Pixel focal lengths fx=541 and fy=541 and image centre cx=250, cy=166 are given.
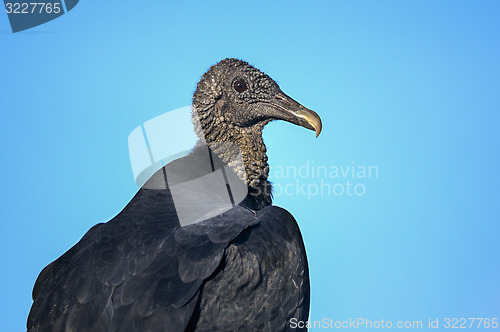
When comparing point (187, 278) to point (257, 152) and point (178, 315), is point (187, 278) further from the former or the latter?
point (257, 152)

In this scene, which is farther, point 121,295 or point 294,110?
point 294,110

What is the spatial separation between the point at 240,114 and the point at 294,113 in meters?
0.52

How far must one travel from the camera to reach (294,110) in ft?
15.3

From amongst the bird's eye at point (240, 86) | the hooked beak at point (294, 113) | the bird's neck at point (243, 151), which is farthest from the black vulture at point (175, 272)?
the bird's eye at point (240, 86)

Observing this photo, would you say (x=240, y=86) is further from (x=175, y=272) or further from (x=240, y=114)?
(x=175, y=272)

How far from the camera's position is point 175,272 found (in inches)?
133

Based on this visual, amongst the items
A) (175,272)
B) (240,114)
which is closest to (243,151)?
Answer: (240,114)

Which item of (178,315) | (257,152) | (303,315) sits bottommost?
(303,315)

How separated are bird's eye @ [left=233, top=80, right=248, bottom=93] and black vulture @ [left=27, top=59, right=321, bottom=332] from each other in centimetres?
71

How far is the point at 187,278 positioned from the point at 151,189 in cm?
115

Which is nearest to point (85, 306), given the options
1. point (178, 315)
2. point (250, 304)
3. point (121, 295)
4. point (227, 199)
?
point (121, 295)

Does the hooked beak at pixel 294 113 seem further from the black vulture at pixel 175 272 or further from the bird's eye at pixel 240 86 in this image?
the bird's eye at pixel 240 86

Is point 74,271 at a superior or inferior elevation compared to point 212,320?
superior

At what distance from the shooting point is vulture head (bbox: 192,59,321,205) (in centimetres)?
483
